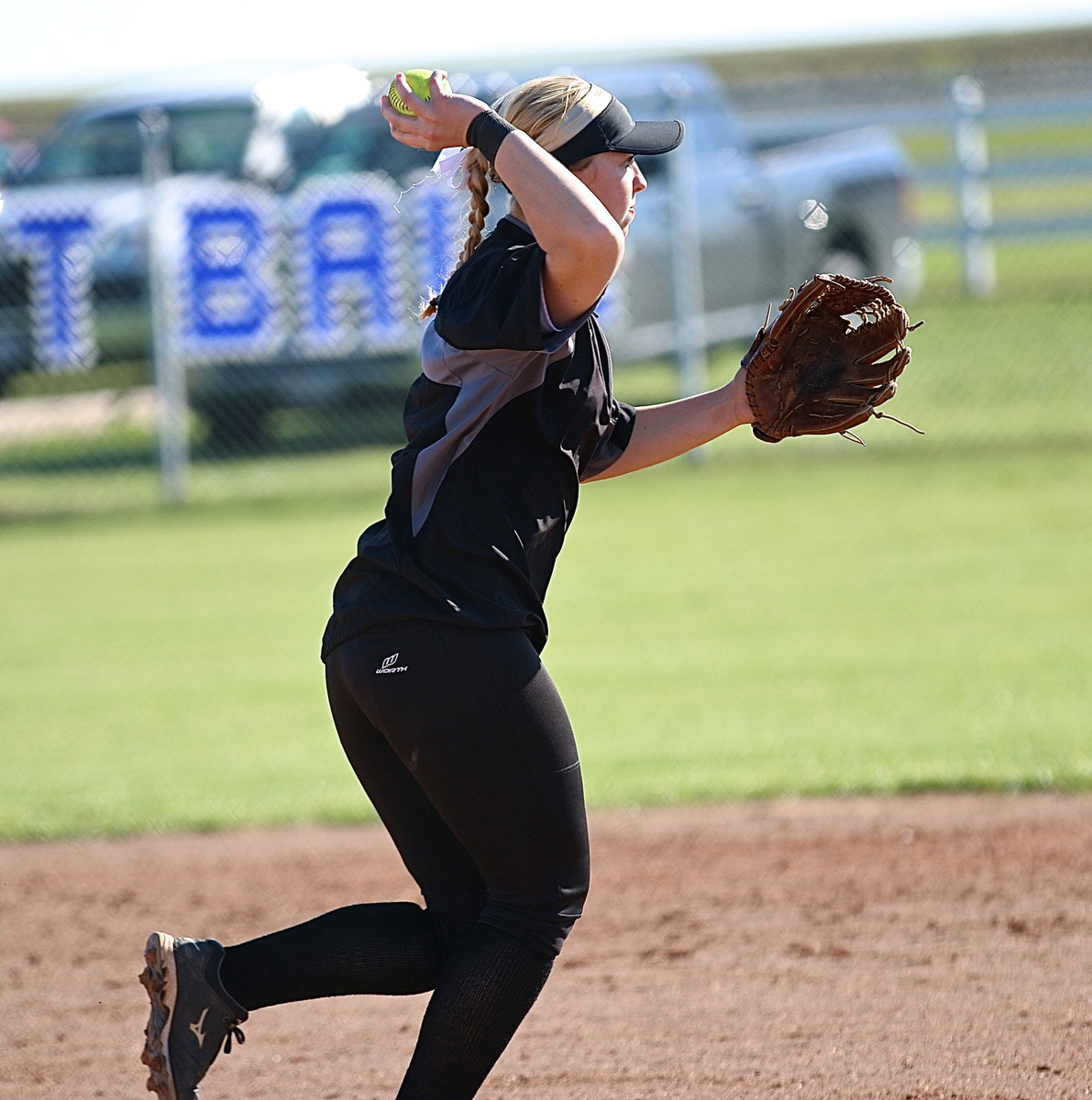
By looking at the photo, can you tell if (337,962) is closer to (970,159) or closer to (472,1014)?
(472,1014)

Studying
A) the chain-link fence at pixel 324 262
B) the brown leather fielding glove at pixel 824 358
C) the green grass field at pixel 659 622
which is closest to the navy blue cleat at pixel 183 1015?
the brown leather fielding glove at pixel 824 358

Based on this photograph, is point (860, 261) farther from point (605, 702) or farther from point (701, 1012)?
point (701, 1012)

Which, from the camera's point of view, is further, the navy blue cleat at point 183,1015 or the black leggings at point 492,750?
the navy blue cleat at point 183,1015

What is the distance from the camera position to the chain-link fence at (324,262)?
1214 centimetres

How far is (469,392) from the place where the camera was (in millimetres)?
2496

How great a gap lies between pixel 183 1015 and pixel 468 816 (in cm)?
64

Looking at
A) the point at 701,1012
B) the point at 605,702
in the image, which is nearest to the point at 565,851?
the point at 701,1012

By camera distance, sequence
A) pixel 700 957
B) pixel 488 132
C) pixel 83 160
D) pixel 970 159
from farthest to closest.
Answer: pixel 970 159 → pixel 83 160 → pixel 700 957 → pixel 488 132

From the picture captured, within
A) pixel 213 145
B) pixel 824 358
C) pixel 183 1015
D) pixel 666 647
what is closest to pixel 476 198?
pixel 824 358

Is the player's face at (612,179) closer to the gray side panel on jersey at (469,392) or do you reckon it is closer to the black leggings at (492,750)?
the gray side panel on jersey at (469,392)

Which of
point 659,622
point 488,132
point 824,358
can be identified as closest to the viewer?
point 488,132

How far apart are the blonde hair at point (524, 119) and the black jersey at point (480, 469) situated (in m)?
0.12

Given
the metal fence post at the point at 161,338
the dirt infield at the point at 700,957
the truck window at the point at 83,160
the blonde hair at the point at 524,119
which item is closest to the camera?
the blonde hair at the point at 524,119

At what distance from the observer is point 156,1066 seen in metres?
2.69
